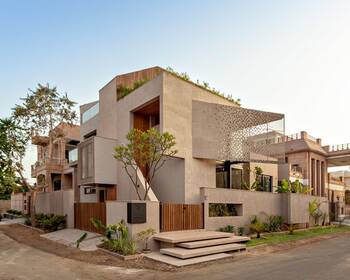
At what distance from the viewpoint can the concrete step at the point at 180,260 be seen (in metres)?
10.9

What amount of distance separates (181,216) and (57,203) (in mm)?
10510

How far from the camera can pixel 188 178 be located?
17.5m

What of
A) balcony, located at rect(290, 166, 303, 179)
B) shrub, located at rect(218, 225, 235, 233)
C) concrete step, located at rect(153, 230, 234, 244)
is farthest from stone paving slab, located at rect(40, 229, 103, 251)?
balcony, located at rect(290, 166, 303, 179)

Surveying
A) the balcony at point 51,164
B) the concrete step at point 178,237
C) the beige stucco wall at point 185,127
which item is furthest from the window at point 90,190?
the concrete step at point 178,237

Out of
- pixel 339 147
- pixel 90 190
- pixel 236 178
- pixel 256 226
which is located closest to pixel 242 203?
pixel 256 226

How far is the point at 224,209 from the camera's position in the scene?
18.3 meters

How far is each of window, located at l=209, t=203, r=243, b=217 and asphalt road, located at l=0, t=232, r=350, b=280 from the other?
4.72 metres

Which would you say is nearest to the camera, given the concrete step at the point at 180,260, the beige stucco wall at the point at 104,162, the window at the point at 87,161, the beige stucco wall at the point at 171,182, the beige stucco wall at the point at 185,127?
the concrete step at the point at 180,260

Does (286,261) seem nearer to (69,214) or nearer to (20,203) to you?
(69,214)

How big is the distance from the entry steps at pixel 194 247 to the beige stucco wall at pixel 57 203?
826 centimetres

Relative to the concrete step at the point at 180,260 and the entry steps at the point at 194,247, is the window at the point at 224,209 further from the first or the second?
the concrete step at the point at 180,260

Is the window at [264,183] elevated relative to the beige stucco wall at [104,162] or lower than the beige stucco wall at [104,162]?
lower

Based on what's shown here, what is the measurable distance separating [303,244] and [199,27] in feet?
39.9

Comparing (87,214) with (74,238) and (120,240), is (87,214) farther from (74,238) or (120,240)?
(120,240)
